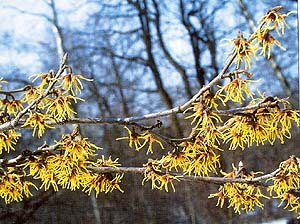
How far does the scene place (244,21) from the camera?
1.20m

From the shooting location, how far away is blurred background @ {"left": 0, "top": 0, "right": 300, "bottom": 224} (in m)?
1.16

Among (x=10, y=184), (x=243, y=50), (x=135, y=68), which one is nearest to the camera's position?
(x=243, y=50)

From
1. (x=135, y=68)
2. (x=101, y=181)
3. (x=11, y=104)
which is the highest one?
(x=135, y=68)

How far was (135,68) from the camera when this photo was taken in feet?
3.92

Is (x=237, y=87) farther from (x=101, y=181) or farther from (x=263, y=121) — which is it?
(x=101, y=181)

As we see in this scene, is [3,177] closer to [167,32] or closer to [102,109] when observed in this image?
[102,109]

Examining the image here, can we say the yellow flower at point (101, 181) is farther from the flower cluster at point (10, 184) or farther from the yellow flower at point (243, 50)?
the yellow flower at point (243, 50)

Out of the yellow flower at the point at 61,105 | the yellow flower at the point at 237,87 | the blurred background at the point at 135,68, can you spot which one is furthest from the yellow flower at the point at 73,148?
the blurred background at the point at 135,68

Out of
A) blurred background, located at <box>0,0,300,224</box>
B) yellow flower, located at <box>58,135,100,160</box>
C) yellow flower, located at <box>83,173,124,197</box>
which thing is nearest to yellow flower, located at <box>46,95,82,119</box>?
yellow flower, located at <box>58,135,100,160</box>

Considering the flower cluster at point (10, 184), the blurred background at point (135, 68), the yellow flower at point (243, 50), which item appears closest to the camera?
the yellow flower at point (243, 50)

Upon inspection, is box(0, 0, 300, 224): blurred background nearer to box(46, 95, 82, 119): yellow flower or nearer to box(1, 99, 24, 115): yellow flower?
box(1, 99, 24, 115): yellow flower

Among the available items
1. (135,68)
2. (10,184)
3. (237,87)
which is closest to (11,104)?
(10,184)

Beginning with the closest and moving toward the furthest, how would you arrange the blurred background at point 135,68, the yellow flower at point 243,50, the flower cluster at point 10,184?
the yellow flower at point 243,50 < the flower cluster at point 10,184 < the blurred background at point 135,68

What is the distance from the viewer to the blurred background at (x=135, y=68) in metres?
1.16
